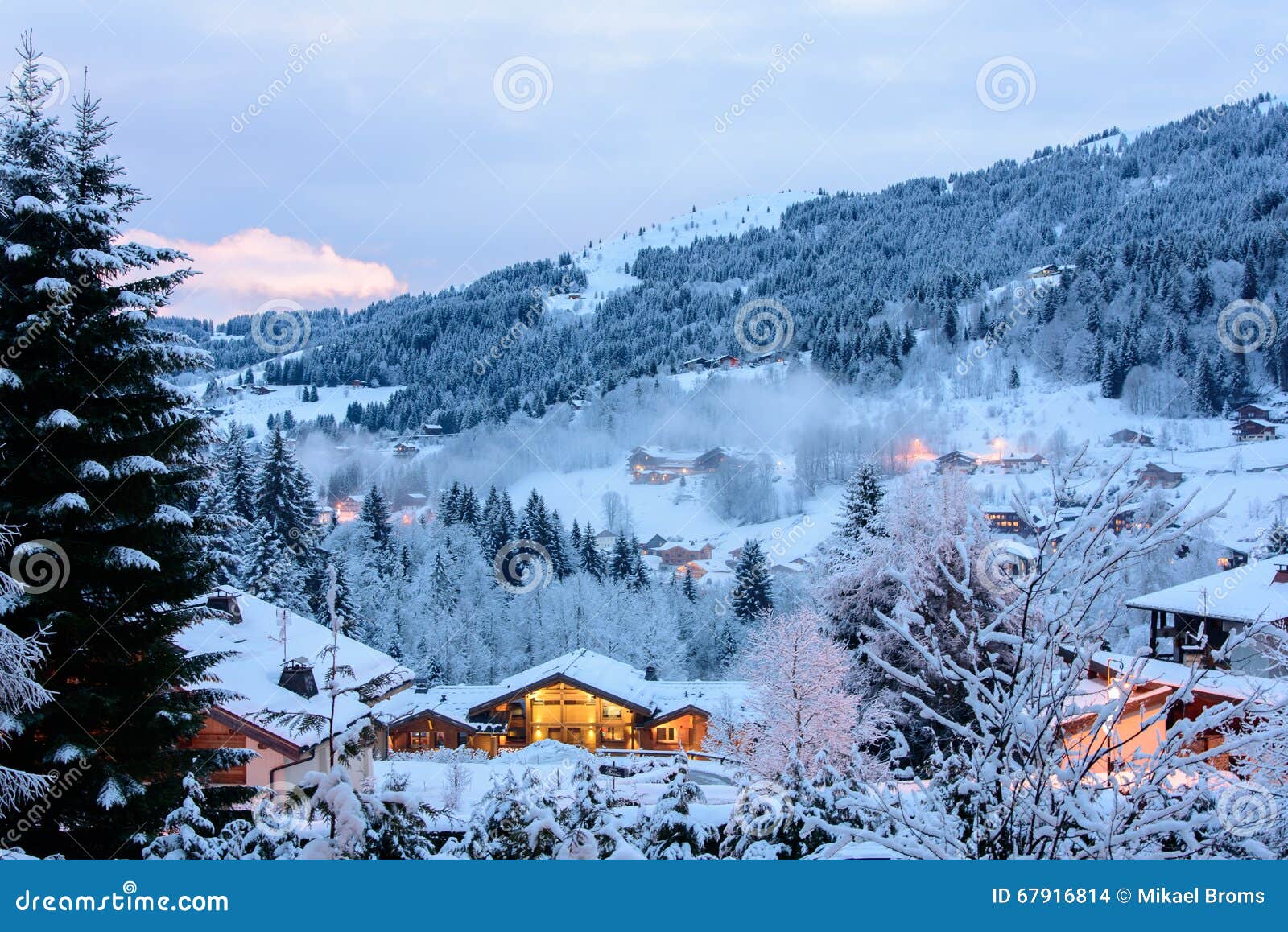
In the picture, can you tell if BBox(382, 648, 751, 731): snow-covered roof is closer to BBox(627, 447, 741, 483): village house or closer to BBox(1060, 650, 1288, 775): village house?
BBox(1060, 650, 1288, 775): village house

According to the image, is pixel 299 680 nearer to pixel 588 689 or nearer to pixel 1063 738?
pixel 588 689

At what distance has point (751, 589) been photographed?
2023 inches

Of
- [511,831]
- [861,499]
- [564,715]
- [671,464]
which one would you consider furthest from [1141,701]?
[671,464]

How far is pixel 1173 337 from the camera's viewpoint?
114812 mm

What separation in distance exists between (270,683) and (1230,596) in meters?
23.6

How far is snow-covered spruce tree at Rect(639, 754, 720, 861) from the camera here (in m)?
4.83

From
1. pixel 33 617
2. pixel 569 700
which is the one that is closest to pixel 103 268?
pixel 33 617

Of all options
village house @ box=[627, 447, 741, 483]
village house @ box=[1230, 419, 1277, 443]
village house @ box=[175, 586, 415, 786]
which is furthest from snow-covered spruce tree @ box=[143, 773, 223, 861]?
village house @ box=[1230, 419, 1277, 443]

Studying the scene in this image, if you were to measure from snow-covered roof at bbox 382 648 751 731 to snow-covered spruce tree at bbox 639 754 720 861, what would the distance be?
25.2 meters

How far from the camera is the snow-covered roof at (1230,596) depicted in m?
20.5

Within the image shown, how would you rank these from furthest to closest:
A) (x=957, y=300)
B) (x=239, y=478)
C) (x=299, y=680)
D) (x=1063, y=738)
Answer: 1. (x=957, y=300)
2. (x=239, y=478)
3. (x=299, y=680)
4. (x=1063, y=738)

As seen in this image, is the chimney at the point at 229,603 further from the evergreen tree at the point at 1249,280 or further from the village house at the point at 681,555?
the evergreen tree at the point at 1249,280

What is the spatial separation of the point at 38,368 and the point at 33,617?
2.25 metres

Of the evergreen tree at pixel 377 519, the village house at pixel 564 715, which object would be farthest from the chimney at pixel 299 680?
the evergreen tree at pixel 377 519
